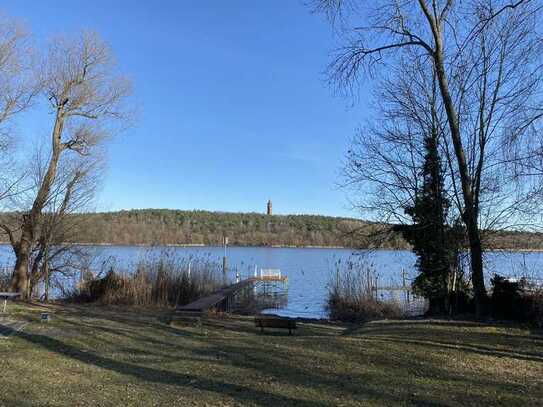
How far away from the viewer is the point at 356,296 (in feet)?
60.5

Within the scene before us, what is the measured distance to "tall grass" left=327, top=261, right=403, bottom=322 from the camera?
57.4 ft

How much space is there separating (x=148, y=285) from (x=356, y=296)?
7.38 meters

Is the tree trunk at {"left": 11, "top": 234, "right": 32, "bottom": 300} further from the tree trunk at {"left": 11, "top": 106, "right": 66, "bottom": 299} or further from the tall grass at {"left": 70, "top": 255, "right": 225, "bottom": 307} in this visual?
the tall grass at {"left": 70, "top": 255, "right": 225, "bottom": 307}

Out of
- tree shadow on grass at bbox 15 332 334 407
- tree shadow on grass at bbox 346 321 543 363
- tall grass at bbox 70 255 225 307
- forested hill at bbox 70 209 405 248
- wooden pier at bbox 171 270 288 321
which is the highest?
forested hill at bbox 70 209 405 248

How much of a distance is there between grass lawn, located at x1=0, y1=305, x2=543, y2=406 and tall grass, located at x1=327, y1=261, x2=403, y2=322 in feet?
22.6

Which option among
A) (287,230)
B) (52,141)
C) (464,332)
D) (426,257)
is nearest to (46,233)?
(52,141)

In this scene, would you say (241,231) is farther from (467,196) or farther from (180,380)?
(180,380)

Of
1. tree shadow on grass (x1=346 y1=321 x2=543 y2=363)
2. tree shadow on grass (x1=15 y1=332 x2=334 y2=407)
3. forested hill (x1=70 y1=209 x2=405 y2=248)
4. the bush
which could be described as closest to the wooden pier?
tree shadow on grass (x1=346 y1=321 x2=543 y2=363)

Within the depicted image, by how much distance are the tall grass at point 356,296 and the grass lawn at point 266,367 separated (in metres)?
6.90

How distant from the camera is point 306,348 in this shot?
828cm

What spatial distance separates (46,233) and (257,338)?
11.3 metres

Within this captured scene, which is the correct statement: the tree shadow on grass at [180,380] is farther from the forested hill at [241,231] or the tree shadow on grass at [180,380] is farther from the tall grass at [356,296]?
the tall grass at [356,296]

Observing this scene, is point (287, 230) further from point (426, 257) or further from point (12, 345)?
point (12, 345)

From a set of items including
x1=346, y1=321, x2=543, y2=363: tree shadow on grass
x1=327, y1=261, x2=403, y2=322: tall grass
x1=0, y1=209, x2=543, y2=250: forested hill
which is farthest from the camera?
x1=327, y1=261, x2=403, y2=322: tall grass
